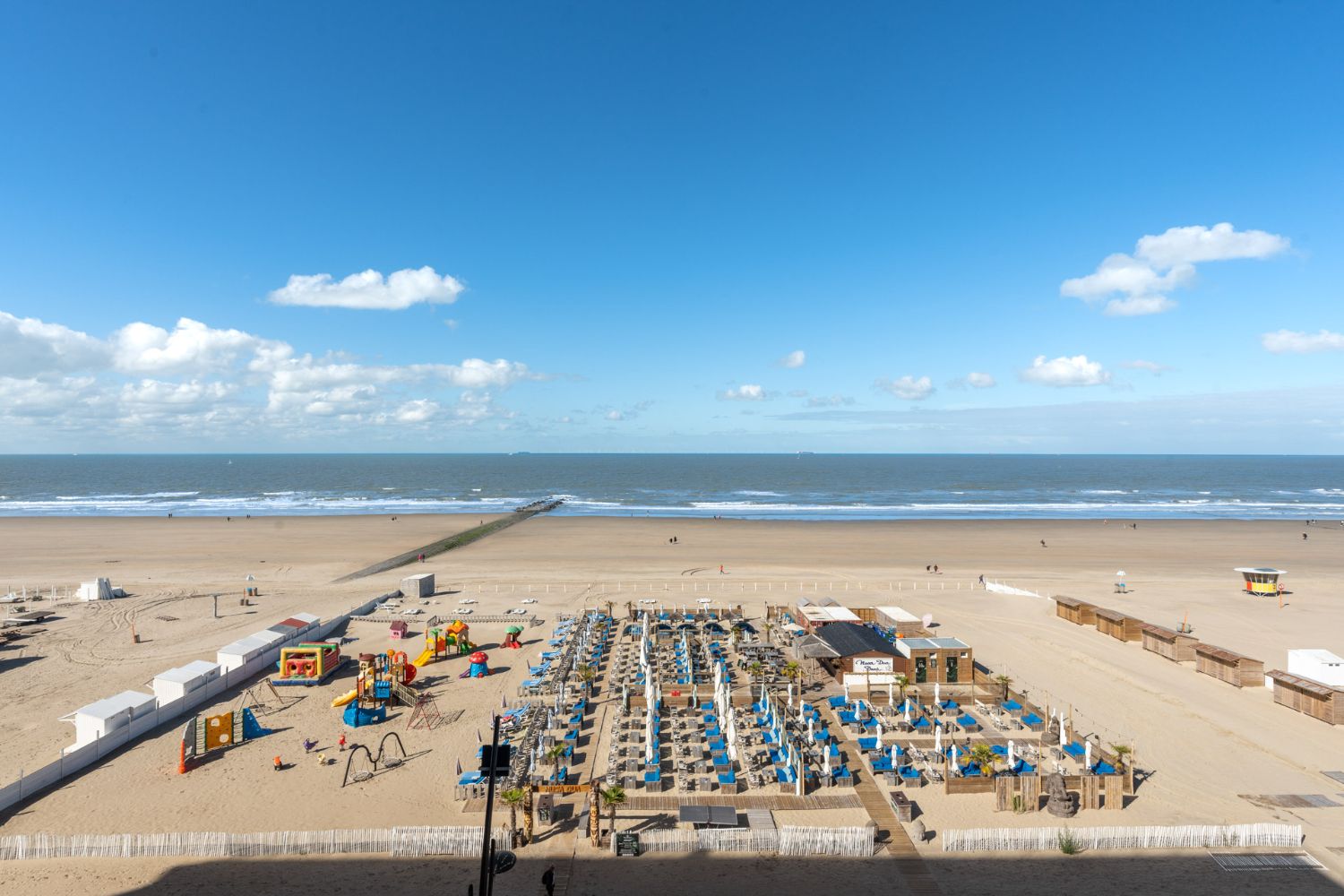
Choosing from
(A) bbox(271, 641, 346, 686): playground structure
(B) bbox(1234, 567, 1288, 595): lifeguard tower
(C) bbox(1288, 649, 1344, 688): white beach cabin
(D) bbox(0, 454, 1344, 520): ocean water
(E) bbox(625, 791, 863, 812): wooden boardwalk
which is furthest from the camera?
(D) bbox(0, 454, 1344, 520): ocean water

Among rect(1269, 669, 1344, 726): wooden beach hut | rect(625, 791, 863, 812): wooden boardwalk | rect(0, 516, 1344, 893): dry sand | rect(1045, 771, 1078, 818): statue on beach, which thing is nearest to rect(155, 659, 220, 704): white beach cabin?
rect(0, 516, 1344, 893): dry sand

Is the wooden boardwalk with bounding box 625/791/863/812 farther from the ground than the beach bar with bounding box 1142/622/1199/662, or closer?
closer

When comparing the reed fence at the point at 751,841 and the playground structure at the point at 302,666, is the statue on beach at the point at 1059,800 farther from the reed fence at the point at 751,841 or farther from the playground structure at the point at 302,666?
the playground structure at the point at 302,666

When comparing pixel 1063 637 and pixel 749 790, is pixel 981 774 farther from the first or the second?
pixel 1063 637

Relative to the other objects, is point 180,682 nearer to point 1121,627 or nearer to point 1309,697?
point 1309,697

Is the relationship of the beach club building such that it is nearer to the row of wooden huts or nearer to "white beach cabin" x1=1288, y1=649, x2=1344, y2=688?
the row of wooden huts

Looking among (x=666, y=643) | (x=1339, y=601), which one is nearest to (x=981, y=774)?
(x=666, y=643)

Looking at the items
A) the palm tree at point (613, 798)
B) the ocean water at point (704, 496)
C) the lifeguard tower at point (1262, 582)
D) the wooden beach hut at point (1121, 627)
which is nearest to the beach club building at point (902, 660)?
the wooden beach hut at point (1121, 627)
